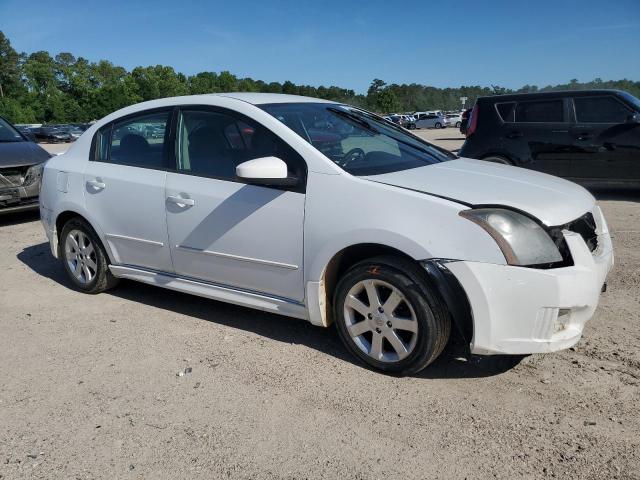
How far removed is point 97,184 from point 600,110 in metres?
7.19

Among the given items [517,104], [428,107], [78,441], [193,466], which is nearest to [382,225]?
[193,466]

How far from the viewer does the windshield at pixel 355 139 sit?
141 inches

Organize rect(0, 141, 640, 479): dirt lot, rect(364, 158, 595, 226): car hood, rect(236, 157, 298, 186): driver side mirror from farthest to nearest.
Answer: rect(236, 157, 298, 186): driver side mirror < rect(364, 158, 595, 226): car hood < rect(0, 141, 640, 479): dirt lot

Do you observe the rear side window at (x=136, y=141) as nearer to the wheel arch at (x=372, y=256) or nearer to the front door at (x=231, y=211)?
the front door at (x=231, y=211)

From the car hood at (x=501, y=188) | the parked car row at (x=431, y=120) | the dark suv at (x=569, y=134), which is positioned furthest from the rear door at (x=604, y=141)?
the parked car row at (x=431, y=120)

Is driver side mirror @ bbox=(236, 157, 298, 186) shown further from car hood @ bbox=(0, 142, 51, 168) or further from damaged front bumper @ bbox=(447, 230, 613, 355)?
car hood @ bbox=(0, 142, 51, 168)

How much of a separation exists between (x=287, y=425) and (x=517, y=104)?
7465 millimetres

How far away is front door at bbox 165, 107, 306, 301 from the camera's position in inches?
138

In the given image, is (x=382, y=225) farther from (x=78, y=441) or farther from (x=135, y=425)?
(x=78, y=441)

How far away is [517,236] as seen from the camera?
2904 mm

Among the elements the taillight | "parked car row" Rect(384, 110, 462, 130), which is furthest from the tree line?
the taillight

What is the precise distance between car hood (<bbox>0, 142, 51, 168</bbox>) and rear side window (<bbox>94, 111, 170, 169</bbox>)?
4.07 meters

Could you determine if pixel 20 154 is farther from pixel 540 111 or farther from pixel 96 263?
pixel 540 111

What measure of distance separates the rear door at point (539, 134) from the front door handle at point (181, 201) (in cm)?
629
